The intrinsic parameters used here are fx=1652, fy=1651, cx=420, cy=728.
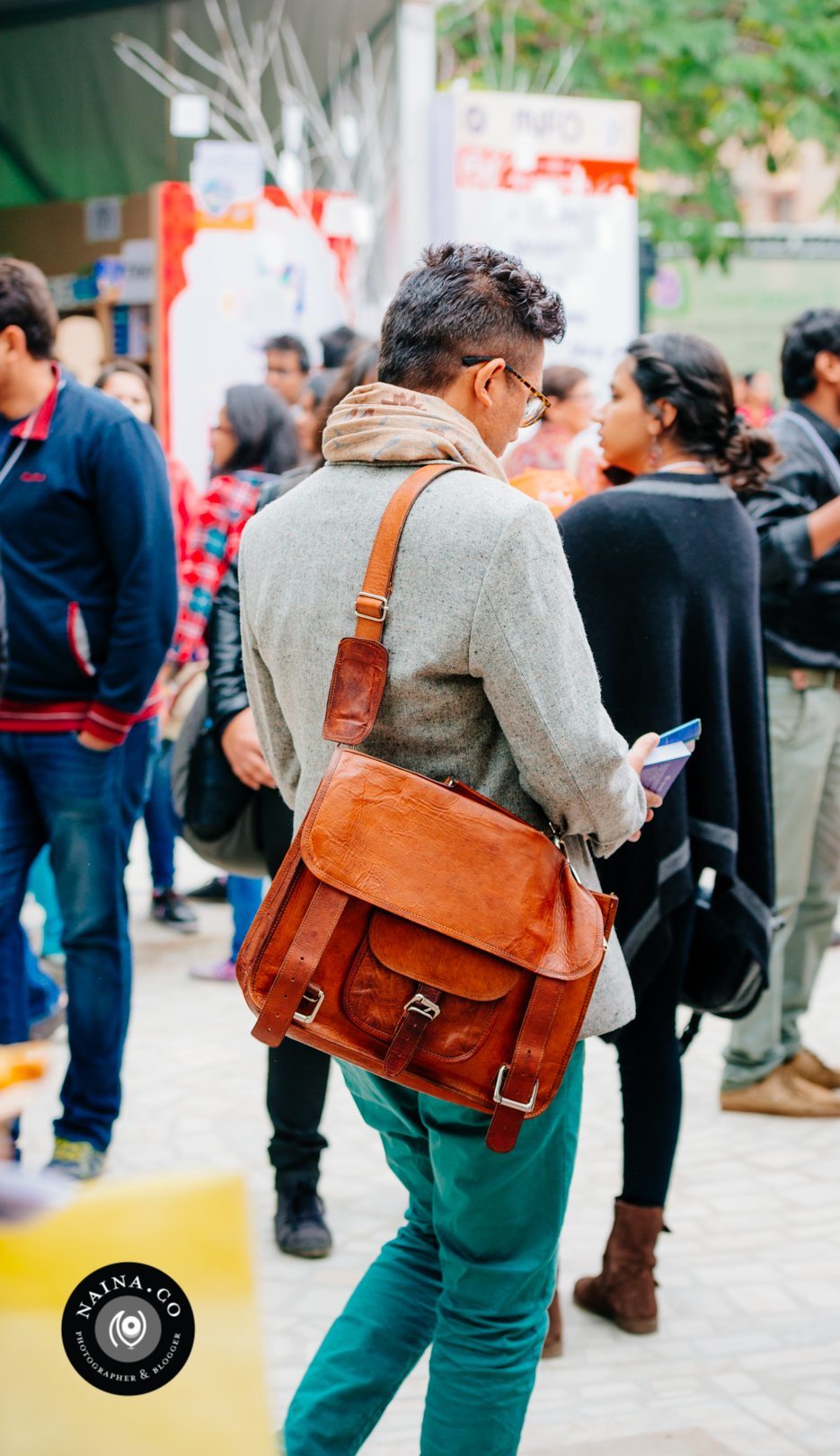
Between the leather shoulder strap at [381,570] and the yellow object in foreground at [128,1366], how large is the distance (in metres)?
0.94

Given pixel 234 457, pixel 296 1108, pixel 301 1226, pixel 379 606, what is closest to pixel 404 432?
pixel 379 606

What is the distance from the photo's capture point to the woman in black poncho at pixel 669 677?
307 cm

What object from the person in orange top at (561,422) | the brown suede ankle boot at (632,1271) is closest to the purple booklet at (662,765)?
the brown suede ankle boot at (632,1271)

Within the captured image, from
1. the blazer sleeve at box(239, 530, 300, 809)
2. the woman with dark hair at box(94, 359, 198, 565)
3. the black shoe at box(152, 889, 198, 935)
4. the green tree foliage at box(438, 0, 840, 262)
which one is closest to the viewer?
the blazer sleeve at box(239, 530, 300, 809)

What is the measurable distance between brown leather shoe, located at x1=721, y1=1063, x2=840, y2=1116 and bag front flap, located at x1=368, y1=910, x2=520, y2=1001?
2847 mm

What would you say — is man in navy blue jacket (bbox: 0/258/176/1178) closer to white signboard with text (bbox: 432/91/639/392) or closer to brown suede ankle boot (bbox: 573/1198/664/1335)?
brown suede ankle boot (bbox: 573/1198/664/1335)

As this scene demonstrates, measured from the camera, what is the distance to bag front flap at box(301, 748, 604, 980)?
2004mm

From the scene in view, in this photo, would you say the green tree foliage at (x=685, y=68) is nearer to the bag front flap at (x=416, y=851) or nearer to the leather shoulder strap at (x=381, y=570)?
the leather shoulder strap at (x=381, y=570)

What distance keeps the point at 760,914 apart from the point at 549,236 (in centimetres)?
777

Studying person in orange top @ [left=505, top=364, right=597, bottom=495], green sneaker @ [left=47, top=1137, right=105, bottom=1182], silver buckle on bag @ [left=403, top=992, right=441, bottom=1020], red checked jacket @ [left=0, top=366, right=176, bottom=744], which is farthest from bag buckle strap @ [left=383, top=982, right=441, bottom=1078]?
person in orange top @ [left=505, top=364, right=597, bottom=495]

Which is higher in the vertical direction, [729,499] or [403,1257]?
[729,499]

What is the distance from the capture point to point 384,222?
11.5 metres

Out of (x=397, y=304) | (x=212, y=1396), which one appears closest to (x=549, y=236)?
(x=397, y=304)

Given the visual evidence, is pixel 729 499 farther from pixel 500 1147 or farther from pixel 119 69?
pixel 119 69
